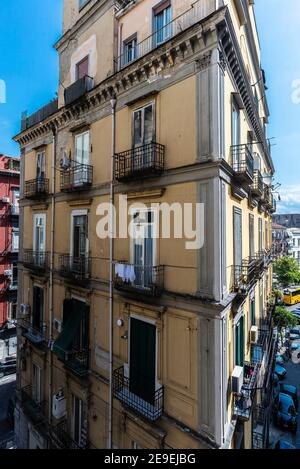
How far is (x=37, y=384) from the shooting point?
14.0 metres

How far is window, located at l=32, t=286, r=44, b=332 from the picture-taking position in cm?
1409

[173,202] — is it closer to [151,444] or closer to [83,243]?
[83,243]

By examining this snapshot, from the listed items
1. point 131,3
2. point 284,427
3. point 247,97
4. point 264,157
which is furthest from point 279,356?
point 131,3

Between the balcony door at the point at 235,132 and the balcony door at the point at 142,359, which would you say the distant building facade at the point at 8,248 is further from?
the balcony door at the point at 235,132

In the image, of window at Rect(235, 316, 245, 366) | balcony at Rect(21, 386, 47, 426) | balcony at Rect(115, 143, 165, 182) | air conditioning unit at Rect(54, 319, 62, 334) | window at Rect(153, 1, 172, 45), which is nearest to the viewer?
balcony at Rect(115, 143, 165, 182)

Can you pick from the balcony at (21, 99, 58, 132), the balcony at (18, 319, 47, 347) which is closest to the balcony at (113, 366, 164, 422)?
the balcony at (18, 319, 47, 347)

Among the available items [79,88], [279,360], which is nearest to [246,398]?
[79,88]

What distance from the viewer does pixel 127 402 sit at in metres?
8.52

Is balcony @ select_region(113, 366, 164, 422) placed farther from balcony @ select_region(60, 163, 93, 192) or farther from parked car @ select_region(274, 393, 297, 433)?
parked car @ select_region(274, 393, 297, 433)

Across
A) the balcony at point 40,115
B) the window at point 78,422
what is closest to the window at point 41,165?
the balcony at point 40,115

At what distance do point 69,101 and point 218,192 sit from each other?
8876 millimetres

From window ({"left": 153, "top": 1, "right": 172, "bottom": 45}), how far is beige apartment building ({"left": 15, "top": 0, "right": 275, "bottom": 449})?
50 mm

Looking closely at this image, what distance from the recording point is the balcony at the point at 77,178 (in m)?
11.2

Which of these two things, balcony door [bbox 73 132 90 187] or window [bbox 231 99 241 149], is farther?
balcony door [bbox 73 132 90 187]
